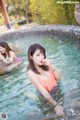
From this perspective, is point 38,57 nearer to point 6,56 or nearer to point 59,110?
point 59,110

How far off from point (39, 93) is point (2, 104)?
1541mm

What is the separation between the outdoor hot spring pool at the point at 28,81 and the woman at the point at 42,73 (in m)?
0.43

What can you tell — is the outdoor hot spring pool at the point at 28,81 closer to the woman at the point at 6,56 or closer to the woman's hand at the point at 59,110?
the woman at the point at 6,56

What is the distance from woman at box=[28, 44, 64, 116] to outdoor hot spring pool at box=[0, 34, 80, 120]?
0.43m

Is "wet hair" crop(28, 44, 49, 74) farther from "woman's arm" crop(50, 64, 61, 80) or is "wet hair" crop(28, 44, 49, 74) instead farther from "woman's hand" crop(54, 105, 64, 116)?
→ "woman's hand" crop(54, 105, 64, 116)

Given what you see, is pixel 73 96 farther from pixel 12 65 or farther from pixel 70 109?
pixel 12 65

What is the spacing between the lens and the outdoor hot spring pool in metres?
5.55

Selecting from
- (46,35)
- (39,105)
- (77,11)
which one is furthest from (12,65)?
(46,35)

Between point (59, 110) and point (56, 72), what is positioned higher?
point (56, 72)

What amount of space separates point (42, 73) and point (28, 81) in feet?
8.06

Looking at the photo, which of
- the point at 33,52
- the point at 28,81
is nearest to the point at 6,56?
the point at 28,81

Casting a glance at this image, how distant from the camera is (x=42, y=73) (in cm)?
489

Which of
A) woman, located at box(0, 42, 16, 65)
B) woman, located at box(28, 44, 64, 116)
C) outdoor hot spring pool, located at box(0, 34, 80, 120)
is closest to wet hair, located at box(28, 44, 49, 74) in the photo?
woman, located at box(28, 44, 64, 116)

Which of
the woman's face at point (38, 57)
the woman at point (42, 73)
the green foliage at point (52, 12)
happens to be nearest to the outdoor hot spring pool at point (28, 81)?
the woman at point (42, 73)
